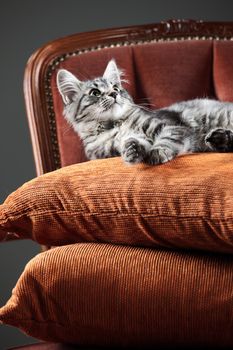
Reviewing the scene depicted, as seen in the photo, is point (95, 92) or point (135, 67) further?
point (135, 67)

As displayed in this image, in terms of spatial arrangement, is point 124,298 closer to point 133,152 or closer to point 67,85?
point 133,152

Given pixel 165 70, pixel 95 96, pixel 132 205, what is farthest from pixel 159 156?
pixel 165 70

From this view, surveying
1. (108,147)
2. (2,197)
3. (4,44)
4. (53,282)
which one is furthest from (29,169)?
(53,282)

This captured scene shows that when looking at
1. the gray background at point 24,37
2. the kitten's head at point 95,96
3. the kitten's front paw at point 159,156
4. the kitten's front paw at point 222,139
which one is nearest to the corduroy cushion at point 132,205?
the kitten's front paw at point 159,156

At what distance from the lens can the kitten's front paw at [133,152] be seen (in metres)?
1.22

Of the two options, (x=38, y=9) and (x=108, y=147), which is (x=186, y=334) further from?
(x=38, y=9)

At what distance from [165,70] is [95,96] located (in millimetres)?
243

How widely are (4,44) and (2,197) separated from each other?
0.45 metres

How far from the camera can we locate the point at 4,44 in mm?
2062

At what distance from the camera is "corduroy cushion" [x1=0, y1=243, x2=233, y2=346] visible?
3.42 ft

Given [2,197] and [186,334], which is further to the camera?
[2,197]

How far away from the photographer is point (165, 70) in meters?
1.73

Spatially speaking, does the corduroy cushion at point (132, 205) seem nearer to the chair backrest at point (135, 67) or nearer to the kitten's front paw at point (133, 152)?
the kitten's front paw at point (133, 152)

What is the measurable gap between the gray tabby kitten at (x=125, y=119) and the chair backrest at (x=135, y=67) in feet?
0.14
